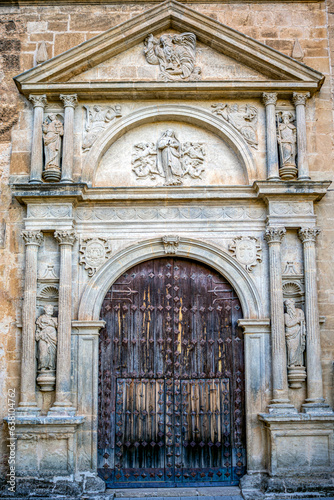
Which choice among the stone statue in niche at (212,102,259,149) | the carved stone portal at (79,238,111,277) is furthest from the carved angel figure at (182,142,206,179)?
the carved stone portal at (79,238,111,277)

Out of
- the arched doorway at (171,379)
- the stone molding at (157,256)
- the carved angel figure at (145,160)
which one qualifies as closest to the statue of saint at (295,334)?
the stone molding at (157,256)

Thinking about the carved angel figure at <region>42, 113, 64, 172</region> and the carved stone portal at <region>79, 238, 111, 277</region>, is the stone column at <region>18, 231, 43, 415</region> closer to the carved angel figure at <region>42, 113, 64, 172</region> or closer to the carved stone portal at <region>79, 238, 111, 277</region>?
the carved stone portal at <region>79, 238, 111, 277</region>

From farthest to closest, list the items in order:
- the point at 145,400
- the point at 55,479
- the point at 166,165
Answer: the point at 166,165 → the point at 145,400 → the point at 55,479

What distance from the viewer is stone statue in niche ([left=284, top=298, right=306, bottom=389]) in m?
7.77

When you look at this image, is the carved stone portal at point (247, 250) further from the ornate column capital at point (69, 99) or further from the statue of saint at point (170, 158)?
the ornate column capital at point (69, 99)

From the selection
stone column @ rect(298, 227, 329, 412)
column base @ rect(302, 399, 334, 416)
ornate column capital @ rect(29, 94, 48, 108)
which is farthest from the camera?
ornate column capital @ rect(29, 94, 48, 108)

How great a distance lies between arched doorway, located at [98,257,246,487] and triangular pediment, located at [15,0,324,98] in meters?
2.71

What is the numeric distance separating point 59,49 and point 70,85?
0.84 metres

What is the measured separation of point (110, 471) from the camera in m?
7.83

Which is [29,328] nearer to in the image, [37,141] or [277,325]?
[37,141]

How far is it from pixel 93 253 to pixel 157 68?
117 inches

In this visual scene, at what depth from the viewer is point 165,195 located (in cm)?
825

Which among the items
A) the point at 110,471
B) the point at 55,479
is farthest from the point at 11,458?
the point at 110,471

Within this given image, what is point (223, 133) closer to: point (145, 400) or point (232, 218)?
point (232, 218)
